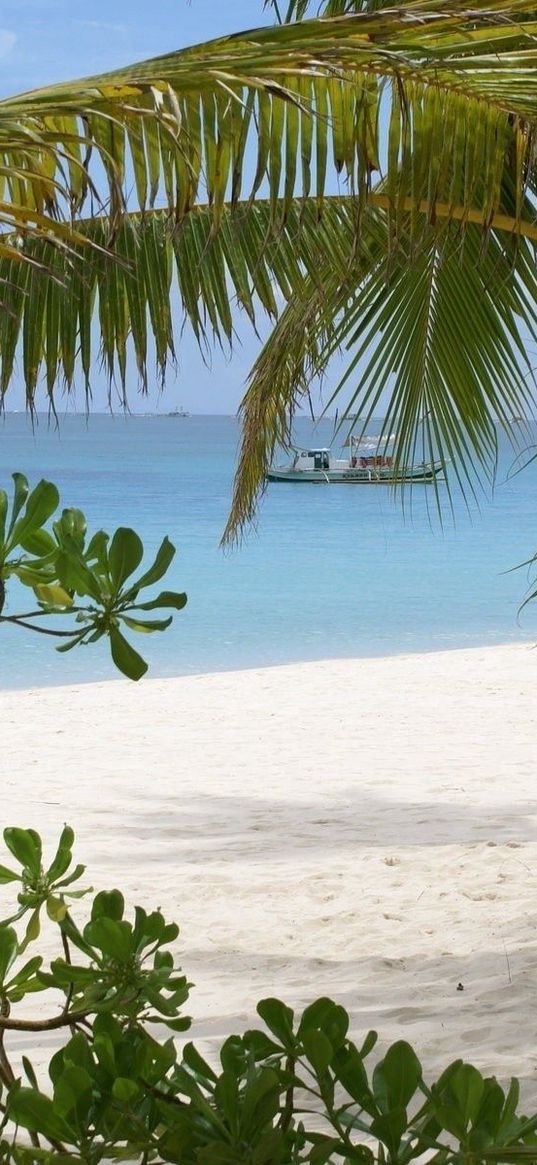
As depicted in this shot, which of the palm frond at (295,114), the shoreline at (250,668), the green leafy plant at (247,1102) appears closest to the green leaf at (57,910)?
the green leafy plant at (247,1102)

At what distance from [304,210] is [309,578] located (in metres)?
16.8

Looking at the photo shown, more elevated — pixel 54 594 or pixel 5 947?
pixel 54 594

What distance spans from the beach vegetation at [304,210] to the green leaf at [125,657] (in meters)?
0.57

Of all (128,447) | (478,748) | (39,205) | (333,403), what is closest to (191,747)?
(478,748)

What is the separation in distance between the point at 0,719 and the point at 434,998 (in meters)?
5.27

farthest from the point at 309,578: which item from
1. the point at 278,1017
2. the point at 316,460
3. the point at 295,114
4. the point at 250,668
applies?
the point at 278,1017

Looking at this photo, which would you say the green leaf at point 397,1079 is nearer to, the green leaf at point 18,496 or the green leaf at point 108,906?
the green leaf at point 108,906

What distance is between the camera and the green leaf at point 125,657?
898mm

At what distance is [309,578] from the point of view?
1864 cm

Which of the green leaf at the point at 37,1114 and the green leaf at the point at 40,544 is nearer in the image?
the green leaf at the point at 37,1114

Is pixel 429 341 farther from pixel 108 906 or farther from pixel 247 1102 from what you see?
pixel 247 1102

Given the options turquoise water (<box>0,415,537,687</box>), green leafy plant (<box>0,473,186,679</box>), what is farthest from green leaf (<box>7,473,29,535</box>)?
turquoise water (<box>0,415,537,687</box>)

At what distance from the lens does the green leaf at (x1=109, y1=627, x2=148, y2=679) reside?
2.95 feet

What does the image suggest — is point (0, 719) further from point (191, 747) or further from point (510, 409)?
point (510, 409)
